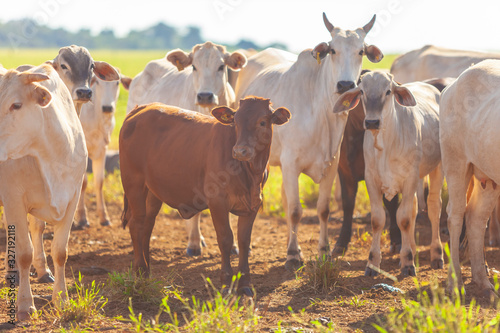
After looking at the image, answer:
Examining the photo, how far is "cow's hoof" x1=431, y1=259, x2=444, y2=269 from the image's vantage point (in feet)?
23.1

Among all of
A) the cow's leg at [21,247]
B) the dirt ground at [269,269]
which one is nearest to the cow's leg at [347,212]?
the dirt ground at [269,269]

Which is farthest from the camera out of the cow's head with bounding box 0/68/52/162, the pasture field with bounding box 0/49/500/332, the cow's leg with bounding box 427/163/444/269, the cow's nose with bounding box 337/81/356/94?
the cow's leg with bounding box 427/163/444/269

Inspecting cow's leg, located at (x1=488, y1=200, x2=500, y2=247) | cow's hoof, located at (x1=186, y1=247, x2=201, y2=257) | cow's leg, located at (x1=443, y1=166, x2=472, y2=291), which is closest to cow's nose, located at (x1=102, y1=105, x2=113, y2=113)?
cow's hoof, located at (x1=186, y1=247, x2=201, y2=257)

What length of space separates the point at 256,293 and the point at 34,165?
2.19 m

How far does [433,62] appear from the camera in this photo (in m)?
12.2

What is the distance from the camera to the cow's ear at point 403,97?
6531 millimetres

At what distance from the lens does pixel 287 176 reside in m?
7.16

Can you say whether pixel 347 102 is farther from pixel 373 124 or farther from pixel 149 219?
pixel 149 219

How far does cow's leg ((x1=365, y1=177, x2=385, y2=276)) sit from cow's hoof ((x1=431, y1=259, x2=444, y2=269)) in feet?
2.45

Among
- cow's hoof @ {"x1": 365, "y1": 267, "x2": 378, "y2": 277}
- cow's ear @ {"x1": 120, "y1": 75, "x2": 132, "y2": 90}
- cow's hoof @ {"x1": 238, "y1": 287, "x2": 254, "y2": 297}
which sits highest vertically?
cow's ear @ {"x1": 120, "y1": 75, "x2": 132, "y2": 90}

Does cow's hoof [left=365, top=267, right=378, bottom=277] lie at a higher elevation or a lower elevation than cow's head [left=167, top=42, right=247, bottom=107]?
lower

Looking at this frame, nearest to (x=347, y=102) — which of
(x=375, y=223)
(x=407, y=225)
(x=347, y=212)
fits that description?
(x=375, y=223)

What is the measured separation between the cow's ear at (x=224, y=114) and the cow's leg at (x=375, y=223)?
71.0 inches

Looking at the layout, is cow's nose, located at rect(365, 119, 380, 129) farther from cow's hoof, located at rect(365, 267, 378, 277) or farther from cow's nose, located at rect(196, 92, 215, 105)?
cow's nose, located at rect(196, 92, 215, 105)
